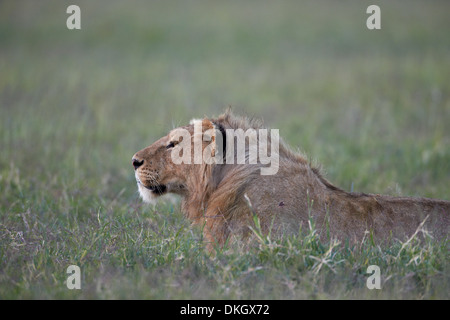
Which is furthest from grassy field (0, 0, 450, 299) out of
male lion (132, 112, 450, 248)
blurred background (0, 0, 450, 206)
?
male lion (132, 112, 450, 248)

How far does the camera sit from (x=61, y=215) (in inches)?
240

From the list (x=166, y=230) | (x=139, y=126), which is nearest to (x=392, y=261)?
(x=166, y=230)

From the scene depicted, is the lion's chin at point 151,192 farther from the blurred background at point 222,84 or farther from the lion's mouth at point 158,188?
the blurred background at point 222,84

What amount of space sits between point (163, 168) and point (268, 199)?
0.96 meters

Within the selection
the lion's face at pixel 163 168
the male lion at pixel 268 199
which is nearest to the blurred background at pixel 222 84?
the male lion at pixel 268 199

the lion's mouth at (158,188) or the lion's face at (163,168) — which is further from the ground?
the lion's face at (163,168)

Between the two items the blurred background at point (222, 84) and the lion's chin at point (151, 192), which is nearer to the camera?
the lion's chin at point (151, 192)

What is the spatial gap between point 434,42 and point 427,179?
11.5 meters

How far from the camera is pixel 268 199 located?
4.83 m

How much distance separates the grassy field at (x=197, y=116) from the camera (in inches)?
169

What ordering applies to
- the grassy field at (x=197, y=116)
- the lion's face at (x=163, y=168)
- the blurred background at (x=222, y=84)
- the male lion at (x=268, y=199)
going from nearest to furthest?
the grassy field at (x=197, y=116) → the male lion at (x=268, y=199) → the lion's face at (x=163, y=168) → the blurred background at (x=222, y=84)

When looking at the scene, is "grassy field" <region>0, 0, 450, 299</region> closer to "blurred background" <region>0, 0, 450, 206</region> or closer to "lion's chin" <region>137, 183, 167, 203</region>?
"blurred background" <region>0, 0, 450, 206</region>

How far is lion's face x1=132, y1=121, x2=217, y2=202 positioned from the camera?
205 inches

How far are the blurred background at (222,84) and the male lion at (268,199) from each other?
37.9 inches
